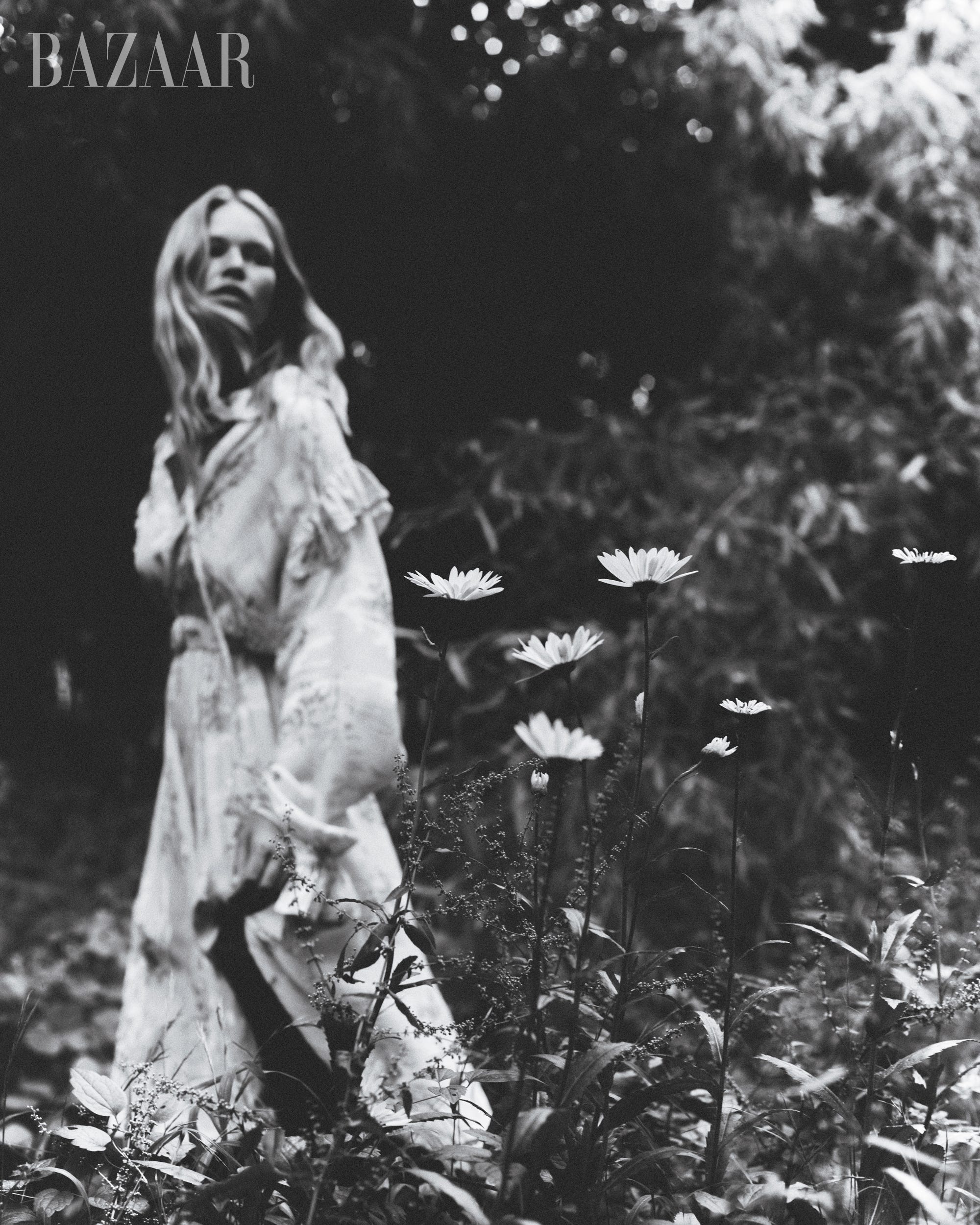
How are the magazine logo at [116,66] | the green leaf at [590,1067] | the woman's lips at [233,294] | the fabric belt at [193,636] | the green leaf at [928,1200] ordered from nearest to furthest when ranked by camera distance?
the green leaf at [928,1200], the green leaf at [590,1067], the fabric belt at [193,636], the woman's lips at [233,294], the magazine logo at [116,66]

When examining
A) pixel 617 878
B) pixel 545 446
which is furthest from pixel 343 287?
pixel 617 878

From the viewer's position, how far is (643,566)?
945 millimetres

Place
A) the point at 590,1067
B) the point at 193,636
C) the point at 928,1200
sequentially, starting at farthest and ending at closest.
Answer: the point at 193,636
the point at 590,1067
the point at 928,1200

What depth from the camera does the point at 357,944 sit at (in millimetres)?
1537

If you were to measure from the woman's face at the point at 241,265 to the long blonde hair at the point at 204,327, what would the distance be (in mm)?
12

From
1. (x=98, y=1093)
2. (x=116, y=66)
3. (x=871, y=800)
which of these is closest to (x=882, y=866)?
(x=871, y=800)

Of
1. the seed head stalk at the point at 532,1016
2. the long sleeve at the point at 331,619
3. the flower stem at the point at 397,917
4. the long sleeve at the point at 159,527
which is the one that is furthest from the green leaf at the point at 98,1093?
the long sleeve at the point at 159,527

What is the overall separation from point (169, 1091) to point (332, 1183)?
21 cm

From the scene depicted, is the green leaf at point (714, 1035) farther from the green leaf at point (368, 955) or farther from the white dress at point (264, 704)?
the white dress at point (264, 704)

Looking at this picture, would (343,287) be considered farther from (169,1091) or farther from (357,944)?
(169,1091)

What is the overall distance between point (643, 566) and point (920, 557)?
23 cm

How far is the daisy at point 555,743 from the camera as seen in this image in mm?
750

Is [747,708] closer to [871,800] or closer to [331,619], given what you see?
[871,800]

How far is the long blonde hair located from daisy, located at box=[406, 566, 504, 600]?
0.89m
